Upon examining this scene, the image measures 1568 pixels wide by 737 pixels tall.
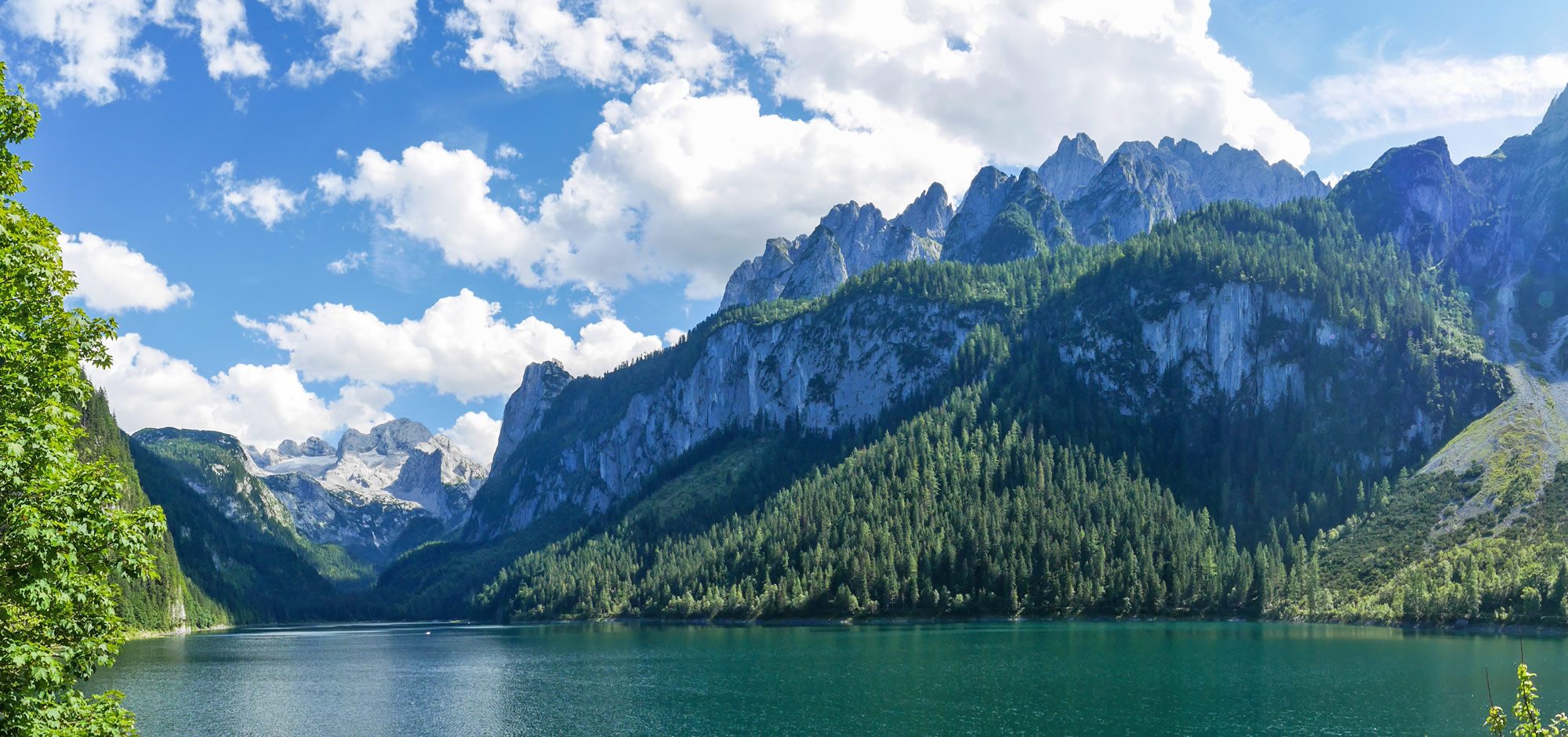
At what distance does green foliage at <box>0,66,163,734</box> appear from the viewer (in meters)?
23.6

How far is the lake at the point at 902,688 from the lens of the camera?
289ft

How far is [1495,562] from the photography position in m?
195

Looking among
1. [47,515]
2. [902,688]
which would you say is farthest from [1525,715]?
[902,688]

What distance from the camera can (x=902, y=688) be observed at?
4321 inches

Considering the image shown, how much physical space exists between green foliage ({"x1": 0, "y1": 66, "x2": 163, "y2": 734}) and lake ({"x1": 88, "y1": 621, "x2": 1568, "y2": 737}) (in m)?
69.2

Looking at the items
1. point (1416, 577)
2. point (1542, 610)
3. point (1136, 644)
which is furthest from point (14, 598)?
point (1416, 577)

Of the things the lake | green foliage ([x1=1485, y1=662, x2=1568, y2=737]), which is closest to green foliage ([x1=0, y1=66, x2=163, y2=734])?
green foliage ([x1=1485, y1=662, x2=1568, y2=737])

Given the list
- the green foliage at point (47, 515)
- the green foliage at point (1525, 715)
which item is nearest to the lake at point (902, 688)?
the green foliage at point (1525, 715)

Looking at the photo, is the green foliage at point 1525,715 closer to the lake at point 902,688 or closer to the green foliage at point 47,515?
the green foliage at point 47,515

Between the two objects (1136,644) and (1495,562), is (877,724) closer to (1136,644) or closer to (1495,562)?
(1136,644)

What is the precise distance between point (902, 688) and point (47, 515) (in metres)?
96.3

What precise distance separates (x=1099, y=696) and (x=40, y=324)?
9498 centimetres

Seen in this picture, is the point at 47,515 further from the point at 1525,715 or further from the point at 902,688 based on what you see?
the point at 902,688

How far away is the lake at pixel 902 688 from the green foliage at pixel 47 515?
69.2 m
